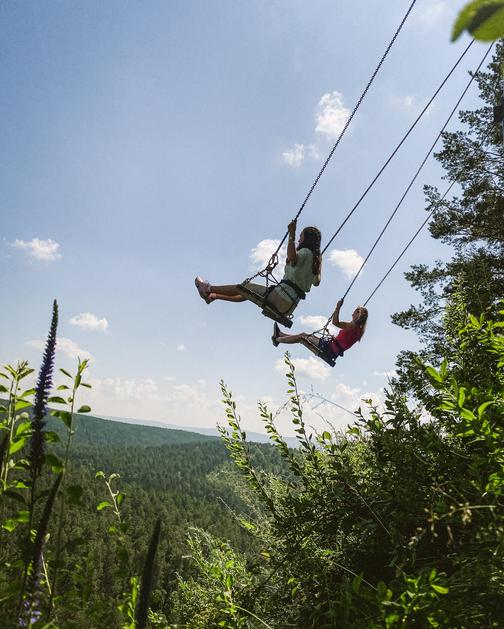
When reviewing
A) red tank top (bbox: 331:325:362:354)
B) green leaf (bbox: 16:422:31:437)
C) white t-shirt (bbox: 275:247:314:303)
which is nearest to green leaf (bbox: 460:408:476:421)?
green leaf (bbox: 16:422:31:437)

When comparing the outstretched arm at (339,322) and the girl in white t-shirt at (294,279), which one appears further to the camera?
the outstretched arm at (339,322)

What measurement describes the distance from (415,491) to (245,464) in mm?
917

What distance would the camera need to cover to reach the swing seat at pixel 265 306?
18.7 feet

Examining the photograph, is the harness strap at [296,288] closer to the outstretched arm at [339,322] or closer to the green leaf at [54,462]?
the outstretched arm at [339,322]

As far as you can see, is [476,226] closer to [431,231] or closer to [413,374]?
[431,231]

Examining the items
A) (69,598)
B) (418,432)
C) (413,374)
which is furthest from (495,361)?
(69,598)

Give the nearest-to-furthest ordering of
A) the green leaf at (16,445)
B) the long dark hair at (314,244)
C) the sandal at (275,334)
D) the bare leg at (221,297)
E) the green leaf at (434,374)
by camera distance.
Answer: the green leaf at (16,445)
the green leaf at (434,374)
the long dark hair at (314,244)
the bare leg at (221,297)
the sandal at (275,334)

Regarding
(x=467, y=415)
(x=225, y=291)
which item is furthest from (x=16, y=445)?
(x=225, y=291)

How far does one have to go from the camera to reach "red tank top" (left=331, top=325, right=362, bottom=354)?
6521 mm

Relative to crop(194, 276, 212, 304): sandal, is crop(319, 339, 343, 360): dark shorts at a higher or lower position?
lower

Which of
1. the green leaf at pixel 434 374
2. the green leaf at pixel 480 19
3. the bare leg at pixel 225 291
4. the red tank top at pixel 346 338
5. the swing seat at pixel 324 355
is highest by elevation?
the bare leg at pixel 225 291

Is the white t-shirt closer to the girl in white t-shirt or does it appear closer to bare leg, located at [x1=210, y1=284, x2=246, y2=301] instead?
the girl in white t-shirt

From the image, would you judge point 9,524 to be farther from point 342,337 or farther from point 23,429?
point 342,337

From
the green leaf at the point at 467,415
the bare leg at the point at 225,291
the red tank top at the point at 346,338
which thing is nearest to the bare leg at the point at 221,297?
the bare leg at the point at 225,291
